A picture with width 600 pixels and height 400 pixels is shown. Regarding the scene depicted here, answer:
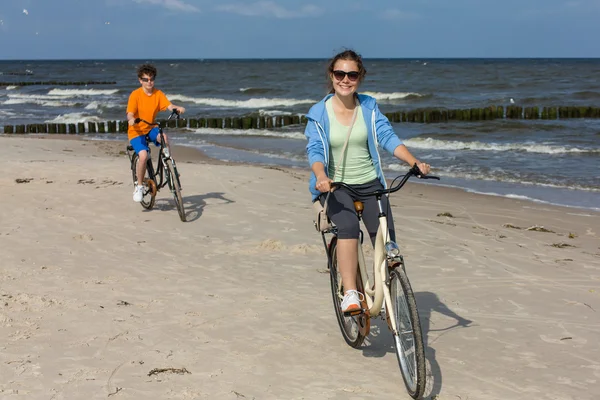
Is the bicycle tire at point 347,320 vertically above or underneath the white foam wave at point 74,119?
underneath

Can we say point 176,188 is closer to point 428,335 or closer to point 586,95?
point 428,335

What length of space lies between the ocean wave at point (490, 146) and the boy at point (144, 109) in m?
12.3

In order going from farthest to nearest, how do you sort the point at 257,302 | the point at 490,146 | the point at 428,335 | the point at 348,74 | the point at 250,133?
the point at 250,133 → the point at 490,146 → the point at 257,302 → the point at 428,335 → the point at 348,74

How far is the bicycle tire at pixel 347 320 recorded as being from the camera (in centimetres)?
481

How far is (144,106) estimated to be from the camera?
9.12m

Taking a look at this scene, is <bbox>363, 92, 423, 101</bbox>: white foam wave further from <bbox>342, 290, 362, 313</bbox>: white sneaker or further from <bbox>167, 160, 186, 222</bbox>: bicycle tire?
<bbox>342, 290, 362, 313</bbox>: white sneaker

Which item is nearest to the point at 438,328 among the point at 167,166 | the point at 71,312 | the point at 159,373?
the point at 159,373

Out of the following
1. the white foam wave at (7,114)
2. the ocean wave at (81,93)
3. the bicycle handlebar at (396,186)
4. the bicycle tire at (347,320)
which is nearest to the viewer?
the bicycle handlebar at (396,186)

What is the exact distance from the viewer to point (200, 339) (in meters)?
5.20

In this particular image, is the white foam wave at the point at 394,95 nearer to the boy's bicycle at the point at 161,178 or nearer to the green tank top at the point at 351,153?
the boy's bicycle at the point at 161,178

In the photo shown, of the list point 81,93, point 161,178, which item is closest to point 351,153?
point 161,178

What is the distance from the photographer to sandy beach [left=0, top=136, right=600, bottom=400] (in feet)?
14.8

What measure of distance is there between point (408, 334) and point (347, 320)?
1.02 metres

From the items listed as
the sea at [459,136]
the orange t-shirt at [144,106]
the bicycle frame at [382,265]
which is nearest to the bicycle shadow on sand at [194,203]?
the orange t-shirt at [144,106]
